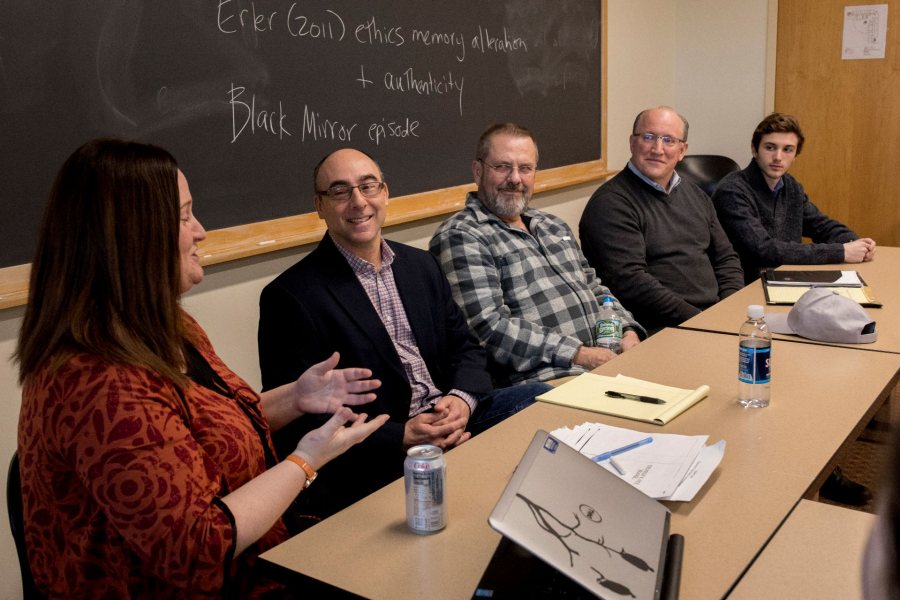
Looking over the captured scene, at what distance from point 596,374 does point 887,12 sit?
3.82m

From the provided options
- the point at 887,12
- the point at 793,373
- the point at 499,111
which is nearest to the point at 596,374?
the point at 793,373

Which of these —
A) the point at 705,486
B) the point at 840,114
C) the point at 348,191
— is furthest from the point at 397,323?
the point at 840,114

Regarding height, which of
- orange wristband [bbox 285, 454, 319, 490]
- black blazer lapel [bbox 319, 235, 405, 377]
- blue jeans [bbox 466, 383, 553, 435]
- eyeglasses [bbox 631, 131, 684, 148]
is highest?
Answer: eyeglasses [bbox 631, 131, 684, 148]

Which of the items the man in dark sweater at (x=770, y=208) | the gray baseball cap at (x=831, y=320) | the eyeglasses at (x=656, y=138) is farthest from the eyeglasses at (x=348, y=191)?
the man in dark sweater at (x=770, y=208)

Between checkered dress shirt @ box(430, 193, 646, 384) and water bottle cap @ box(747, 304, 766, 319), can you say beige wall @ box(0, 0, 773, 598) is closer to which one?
checkered dress shirt @ box(430, 193, 646, 384)

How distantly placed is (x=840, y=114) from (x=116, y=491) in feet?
16.1

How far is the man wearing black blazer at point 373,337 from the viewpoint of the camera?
6.76ft

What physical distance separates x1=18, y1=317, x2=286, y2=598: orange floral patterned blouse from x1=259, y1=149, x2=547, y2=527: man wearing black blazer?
0.61m

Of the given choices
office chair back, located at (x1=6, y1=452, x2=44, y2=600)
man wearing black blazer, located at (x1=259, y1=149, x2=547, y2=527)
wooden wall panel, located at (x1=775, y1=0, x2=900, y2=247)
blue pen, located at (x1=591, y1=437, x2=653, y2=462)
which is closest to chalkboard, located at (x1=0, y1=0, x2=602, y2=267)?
man wearing black blazer, located at (x1=259, y1=149, x2=547, y2=527)

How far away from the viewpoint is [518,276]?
9.10 ft

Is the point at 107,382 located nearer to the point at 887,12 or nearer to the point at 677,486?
the point at 677,486

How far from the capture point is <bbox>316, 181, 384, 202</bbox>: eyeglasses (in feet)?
7.46

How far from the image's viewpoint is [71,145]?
2.12m

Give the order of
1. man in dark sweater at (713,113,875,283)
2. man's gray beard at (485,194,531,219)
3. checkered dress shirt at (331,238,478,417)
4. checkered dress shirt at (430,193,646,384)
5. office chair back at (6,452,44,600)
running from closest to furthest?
1. office chair back at (6,452,44,600)
2. checkered dress shirt at (331,238,478,417)
3. checkered dress shirt at (430,193,646,384)
4. man's gray beard at (485,194,531,219)
5. man in dark sweater at (713,113,875,283)
